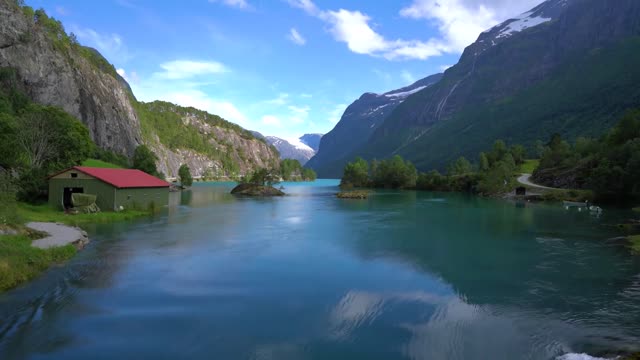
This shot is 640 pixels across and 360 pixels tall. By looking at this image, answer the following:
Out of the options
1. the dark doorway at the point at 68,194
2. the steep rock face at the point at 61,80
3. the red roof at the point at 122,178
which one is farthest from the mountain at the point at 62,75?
the dark doorway at the point at 68,194

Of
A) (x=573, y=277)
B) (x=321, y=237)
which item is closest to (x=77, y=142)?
(x=321, y=237)

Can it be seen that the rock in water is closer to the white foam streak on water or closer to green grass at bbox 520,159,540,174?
green grass at bbox 520,159,540,174

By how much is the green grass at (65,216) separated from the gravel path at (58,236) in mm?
5223

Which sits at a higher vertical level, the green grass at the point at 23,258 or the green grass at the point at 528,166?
the green grass at the point at 528,166

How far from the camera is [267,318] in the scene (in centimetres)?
1959

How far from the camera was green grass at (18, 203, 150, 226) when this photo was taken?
45616 millimetres

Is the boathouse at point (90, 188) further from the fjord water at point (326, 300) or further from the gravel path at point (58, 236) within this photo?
the fjord water at point (326, 300)

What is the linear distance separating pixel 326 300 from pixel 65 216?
1528 inches

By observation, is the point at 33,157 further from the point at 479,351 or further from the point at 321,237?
the point at 479,351

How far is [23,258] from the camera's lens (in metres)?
25.8

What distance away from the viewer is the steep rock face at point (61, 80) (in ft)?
361

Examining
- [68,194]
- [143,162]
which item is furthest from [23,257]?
[143,162]

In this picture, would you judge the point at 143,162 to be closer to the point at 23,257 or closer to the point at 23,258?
the point at 23,257

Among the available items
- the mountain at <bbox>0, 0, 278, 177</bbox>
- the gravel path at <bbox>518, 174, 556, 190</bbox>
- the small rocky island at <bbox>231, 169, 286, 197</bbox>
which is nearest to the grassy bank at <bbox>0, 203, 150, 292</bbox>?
the small rocky island at <bbox>231, 169, 286, 197</bbox>
